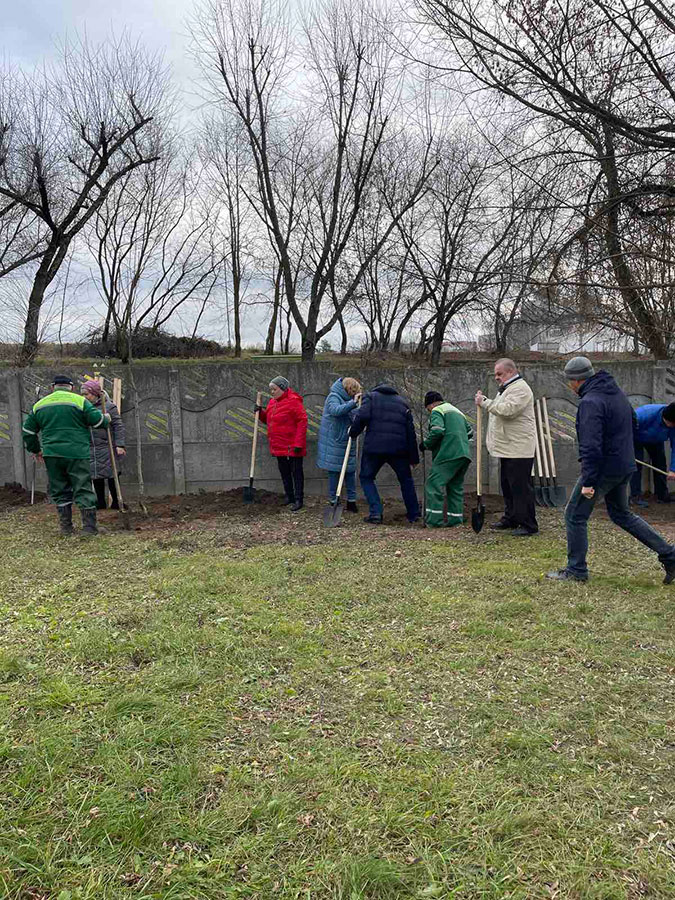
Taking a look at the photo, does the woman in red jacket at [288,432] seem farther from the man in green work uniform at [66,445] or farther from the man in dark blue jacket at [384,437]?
the man in green work uniform at [66,445]

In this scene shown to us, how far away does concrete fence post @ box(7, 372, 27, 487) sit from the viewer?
8812mm

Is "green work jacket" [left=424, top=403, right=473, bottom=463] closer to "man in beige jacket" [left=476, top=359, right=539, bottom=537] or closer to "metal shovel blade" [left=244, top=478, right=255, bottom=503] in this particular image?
"man in beige jacket" [left=476, top=359, right=539, bottom=537]

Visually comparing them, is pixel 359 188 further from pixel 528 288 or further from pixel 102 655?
pixel 102 655

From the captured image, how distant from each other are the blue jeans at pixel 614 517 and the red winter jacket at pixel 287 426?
3.91 m

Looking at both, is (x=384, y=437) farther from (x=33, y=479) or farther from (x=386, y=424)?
(x=33, y=479)

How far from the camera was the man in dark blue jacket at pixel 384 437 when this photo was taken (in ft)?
23.2

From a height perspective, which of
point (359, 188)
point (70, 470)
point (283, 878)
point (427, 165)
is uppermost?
point (427, 165)

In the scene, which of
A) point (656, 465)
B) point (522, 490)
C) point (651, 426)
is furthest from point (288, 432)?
point (656, 465)

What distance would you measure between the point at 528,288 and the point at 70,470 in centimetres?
493

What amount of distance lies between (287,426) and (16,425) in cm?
407

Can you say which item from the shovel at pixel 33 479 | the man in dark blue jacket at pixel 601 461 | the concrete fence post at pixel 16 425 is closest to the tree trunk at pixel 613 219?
the man in dark blue jacket at pixel 601 461

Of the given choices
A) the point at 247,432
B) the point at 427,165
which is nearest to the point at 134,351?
the point at 427,165

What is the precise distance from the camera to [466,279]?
541 cm

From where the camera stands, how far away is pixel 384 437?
7.06 m
